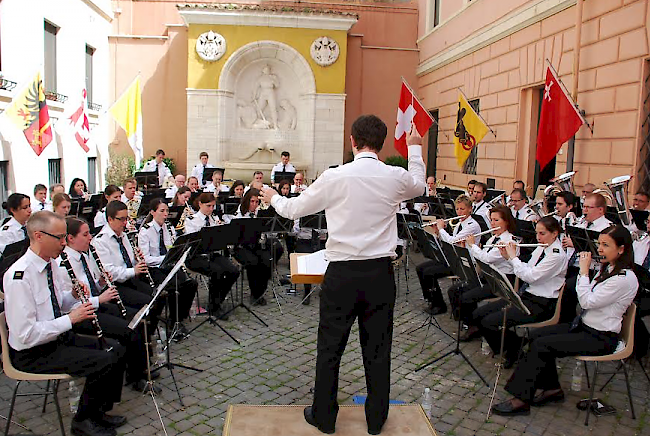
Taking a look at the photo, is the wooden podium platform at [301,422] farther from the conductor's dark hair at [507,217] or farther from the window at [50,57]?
the window at [50,57]

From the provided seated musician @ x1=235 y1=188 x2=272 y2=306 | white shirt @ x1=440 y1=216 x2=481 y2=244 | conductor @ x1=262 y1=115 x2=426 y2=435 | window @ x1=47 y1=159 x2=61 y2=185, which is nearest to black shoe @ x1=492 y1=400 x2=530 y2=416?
conductor @ x1=262 y1=115 x2=426 y2=435

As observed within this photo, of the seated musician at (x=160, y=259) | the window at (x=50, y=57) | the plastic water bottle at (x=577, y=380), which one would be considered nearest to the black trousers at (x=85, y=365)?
the seated musician at (x=160, y=259)

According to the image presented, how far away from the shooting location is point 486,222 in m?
9.30

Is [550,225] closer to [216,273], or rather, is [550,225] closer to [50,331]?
[216,273]

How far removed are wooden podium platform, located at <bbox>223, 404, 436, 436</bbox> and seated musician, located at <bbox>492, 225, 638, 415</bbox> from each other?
1212mm

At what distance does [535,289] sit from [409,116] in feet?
28.6

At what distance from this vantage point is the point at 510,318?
19.9 ft

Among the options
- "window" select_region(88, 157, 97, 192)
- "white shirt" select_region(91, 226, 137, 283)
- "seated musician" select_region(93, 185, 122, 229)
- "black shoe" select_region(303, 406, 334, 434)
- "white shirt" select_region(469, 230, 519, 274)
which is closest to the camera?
"black shoe" select_region(303, 406, 334, 434)

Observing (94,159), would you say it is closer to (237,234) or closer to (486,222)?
(237,234)

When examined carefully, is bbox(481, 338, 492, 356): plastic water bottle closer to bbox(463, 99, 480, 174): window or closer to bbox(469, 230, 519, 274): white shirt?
bbox(469, 230, 519, 274): white shirt

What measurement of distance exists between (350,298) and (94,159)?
16.5 meters

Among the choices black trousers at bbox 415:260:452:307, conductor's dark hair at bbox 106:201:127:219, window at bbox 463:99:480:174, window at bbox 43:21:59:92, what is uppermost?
window at bbox 43:21:59:92

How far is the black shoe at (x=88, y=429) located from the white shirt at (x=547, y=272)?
4.36 metres

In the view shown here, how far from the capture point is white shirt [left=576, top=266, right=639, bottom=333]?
16.5 ft
